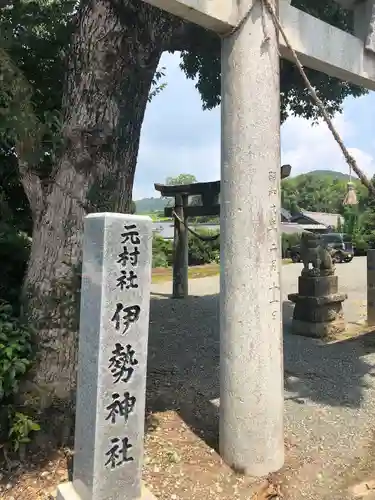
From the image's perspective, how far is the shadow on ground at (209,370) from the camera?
4.04 m

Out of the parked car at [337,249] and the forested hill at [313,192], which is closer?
the parked car at [337,249]

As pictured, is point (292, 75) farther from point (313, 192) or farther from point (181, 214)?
point (313, 192)

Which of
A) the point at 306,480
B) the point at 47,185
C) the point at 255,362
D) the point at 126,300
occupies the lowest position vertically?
the point at 306,480

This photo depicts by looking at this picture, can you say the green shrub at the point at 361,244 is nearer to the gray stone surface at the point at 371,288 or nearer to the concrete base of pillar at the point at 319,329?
the gray stone surface at the point at 371,288

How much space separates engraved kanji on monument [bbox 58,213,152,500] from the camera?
2469 mm

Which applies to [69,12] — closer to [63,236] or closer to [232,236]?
[63,236]

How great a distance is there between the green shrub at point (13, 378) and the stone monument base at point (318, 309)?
474cm

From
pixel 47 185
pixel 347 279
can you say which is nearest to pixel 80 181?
pixel 47 185

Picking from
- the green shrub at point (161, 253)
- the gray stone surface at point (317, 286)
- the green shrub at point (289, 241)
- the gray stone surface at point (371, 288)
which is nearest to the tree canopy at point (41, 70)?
the gray stone surface at point (371, 288)

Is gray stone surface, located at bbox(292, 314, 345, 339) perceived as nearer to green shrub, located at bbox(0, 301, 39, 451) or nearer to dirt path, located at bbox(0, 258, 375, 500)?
dirt path, located at bbox(0, 258, 375, 500)

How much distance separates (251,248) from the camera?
3.07 meters

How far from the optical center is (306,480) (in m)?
3.17

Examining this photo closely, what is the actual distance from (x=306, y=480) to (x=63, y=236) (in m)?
2.39

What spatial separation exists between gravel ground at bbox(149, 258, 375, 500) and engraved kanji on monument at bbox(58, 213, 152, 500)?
104 centimetres
